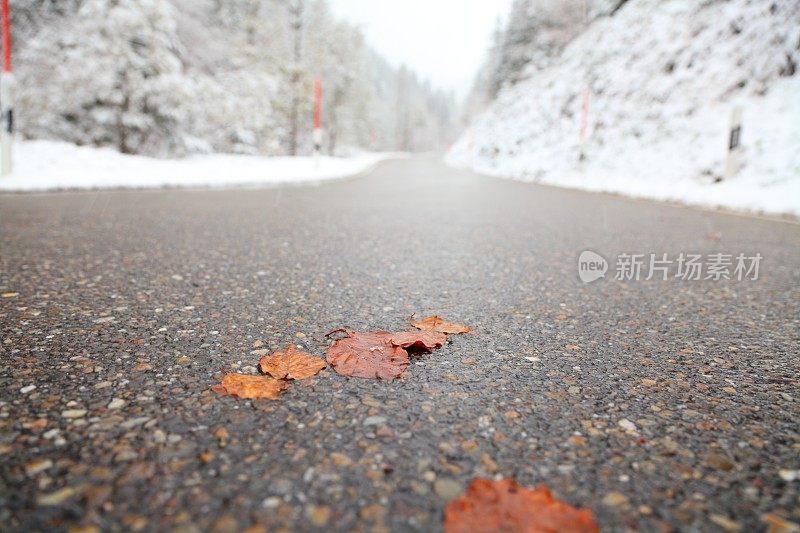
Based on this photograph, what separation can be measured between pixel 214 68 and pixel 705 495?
27.1m

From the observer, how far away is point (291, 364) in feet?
5.44

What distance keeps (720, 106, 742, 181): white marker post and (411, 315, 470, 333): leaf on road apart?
9.60 m

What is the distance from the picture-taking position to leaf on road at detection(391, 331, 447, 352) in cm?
184

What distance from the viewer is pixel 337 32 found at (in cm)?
3922

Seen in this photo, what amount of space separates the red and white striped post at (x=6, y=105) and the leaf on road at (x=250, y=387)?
354 inches

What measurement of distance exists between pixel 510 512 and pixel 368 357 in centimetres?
87

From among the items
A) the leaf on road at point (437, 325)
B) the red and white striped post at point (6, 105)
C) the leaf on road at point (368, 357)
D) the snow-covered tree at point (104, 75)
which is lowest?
the leaf on road at point (368, 357)

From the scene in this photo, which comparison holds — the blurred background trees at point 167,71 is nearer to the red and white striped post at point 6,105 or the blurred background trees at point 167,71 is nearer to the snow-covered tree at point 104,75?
the snow-covered tree at point 104,75

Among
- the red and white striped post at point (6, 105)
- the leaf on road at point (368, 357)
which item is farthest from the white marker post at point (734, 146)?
the red and white striped post at point (6, 105)

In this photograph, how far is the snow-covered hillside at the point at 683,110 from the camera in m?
9.02

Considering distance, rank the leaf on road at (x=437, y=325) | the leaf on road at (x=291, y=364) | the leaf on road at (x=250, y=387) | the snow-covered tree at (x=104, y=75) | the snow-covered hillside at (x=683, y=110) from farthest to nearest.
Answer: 1. the snow-covered tree at (x=104, y=75)
2. the snow-covered hillside at (x=683, y=110)
3. the leaf on road at (x=437, y=325)
4. the leaf on road at (x=291, y=364)
5. the leaf on road at (x=250, y=387)

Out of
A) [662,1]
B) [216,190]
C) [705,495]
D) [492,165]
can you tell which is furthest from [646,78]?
[705,495]

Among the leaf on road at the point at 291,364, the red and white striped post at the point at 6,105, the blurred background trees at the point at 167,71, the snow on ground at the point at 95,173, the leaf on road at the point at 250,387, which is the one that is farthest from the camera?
the blurred background trees at the point at 167,71

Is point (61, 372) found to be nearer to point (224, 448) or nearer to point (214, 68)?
point (224, 448)
